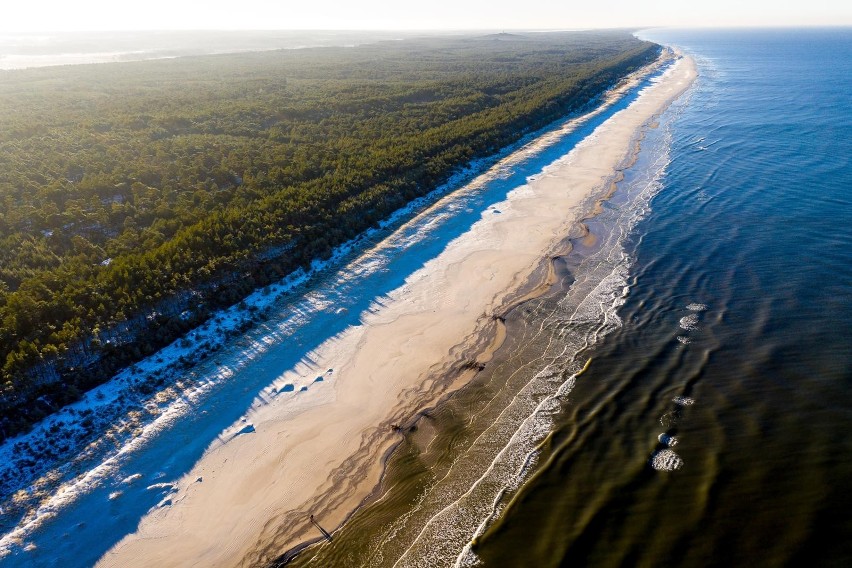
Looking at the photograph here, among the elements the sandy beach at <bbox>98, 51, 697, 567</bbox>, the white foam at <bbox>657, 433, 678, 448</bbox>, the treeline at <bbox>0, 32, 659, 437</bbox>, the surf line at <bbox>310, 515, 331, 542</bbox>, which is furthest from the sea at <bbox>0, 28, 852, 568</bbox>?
the treeline at <bbox>0, 32, 659, 437</bbox>

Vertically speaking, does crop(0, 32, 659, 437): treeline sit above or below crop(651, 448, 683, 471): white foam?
above

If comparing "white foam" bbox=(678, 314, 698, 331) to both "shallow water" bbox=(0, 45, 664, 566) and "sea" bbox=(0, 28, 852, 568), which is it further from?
"shallow water" bbox=(0, 45, 664, 566)

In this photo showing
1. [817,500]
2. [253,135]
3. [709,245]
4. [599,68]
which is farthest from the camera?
[599,68]

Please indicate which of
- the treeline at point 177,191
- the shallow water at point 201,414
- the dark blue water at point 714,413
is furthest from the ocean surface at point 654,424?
the treeline at point 177,191

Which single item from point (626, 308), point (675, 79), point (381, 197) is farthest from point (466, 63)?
point (626, 308)

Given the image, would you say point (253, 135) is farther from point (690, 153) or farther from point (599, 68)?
point (599, 68)

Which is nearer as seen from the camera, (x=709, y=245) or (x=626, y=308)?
(x=626, y=308)

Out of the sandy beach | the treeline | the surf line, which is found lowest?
the surf line
